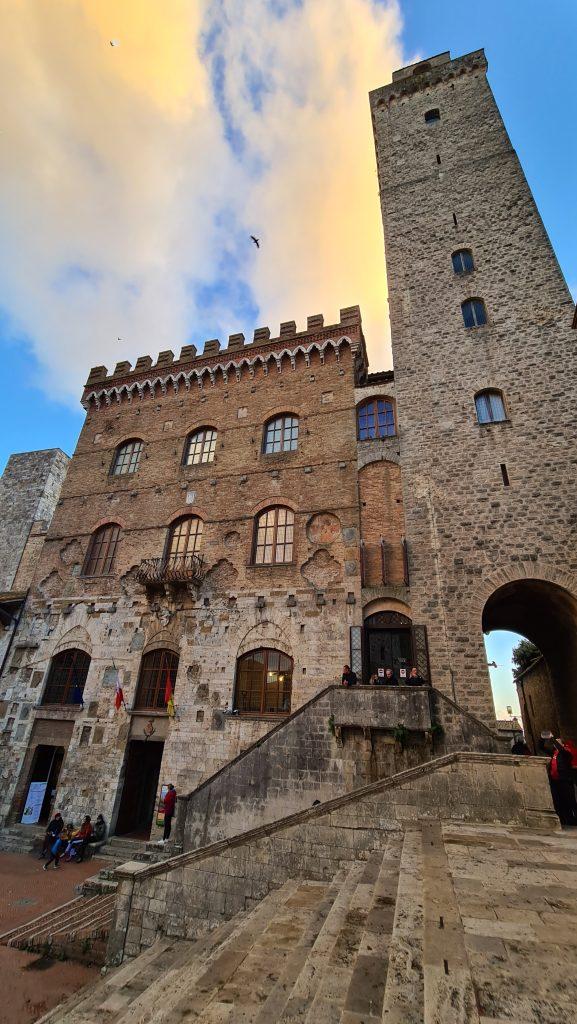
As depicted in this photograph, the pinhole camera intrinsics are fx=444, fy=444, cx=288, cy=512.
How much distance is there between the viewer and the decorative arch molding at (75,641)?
640 inches

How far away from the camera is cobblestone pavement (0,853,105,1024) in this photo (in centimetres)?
685

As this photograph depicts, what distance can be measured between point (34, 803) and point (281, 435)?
50.1 ft

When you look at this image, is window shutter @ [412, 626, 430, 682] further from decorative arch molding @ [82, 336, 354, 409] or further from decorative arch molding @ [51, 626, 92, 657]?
decorative arch molding @ [51, 626, 92, 657]

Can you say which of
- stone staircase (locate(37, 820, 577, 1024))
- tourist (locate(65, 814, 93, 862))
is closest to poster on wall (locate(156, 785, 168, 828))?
tourist (locate(65, 814, 93, 862))

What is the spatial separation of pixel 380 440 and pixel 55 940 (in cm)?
1458

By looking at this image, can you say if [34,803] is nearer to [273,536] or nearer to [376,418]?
[273,536]

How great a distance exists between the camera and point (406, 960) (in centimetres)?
311

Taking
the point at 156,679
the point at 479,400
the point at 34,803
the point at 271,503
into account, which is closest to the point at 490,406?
the point at 479,400

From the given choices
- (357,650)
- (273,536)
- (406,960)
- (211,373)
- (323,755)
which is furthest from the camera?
(211,373)

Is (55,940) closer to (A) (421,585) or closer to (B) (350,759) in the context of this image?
(B) (350,759)

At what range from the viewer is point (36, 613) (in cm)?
1755

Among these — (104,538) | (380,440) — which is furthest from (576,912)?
(104,538)

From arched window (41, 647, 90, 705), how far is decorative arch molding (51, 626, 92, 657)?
0.51ft

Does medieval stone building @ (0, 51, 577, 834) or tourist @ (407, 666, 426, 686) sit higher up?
medieval stone building @ (0, 51, 577, 834)
